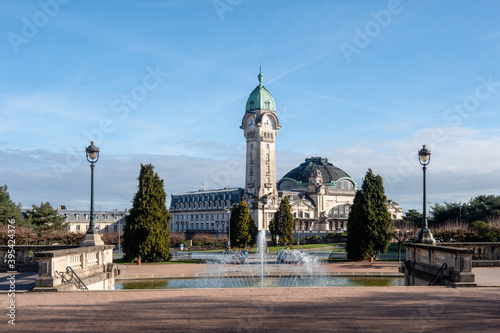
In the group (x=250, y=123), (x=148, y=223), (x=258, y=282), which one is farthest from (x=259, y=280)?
(x=250, y=123)

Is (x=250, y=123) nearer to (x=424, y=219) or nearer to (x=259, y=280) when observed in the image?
(x=259, y=280)

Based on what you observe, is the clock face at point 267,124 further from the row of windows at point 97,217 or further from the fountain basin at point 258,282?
Answer: the fountain basin at point 258,282

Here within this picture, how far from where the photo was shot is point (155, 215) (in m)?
47.7

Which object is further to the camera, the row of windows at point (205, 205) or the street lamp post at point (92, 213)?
the row of windows at point (205, 205)

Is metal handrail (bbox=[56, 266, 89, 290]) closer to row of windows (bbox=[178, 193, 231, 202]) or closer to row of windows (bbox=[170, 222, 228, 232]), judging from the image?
row of windows (bbox=[170, 222, 228, 232])

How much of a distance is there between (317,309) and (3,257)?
17553 millimetres

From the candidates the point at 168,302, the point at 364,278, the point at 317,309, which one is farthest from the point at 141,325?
the point at 364,278

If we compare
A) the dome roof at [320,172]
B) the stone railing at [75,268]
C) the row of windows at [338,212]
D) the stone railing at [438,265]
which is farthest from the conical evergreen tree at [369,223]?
the dome roof at [320,172]

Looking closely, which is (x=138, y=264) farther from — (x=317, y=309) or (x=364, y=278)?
(x=317, y=309)

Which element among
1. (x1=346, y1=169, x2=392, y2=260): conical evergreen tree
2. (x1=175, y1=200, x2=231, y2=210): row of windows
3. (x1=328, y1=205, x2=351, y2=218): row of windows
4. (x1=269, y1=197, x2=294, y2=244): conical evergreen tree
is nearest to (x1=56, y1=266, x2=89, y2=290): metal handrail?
(x1=346, y1=169, x2=392, y2=260): conical evergreen tree

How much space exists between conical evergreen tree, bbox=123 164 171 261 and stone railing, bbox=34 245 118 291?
2294 centimetres

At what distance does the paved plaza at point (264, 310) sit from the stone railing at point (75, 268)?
24.5 inches

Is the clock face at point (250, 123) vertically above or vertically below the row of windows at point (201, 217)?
above

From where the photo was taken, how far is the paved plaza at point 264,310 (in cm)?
1109
